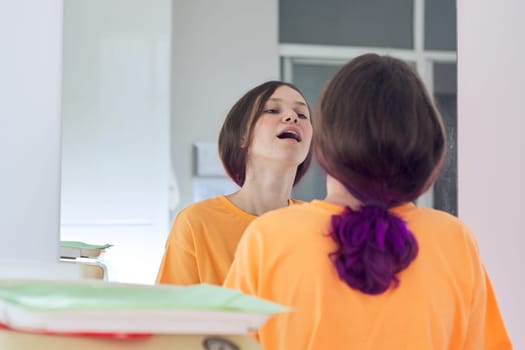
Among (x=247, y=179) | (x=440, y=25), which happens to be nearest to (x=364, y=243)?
(x=247, y=179)

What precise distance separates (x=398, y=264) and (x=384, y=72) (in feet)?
0.74

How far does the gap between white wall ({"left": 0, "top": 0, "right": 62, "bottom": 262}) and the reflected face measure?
0.35 m

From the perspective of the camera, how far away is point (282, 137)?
1.31m

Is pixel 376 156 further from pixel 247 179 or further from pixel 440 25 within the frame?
pixel 440 25

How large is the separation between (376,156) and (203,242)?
46 cm

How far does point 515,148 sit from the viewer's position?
1650 mm

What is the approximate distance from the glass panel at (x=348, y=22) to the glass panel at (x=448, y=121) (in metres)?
0.10

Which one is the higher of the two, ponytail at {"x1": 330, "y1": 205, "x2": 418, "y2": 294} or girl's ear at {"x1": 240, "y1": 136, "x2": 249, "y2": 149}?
girl's ear at {"x1": 240, "y1": 136, "x2": 249, "y2": 149}

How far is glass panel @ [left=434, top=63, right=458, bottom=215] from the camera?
1.64 meters

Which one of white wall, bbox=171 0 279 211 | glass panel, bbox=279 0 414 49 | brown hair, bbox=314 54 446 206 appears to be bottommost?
brown hair, bbox=314 54 446 206

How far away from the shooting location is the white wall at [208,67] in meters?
1.43

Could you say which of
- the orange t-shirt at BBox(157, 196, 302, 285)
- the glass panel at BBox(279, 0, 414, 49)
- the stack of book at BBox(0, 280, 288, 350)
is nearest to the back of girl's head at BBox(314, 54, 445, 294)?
the stack of book at BBox(0, 280, 288, 350)

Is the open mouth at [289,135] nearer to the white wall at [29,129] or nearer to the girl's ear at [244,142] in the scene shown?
the girl's ear at [244,142]

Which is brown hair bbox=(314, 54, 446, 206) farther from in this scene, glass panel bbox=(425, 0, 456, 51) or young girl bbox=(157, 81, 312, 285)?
glass panel bbox=(425, 0, 456, 51)
